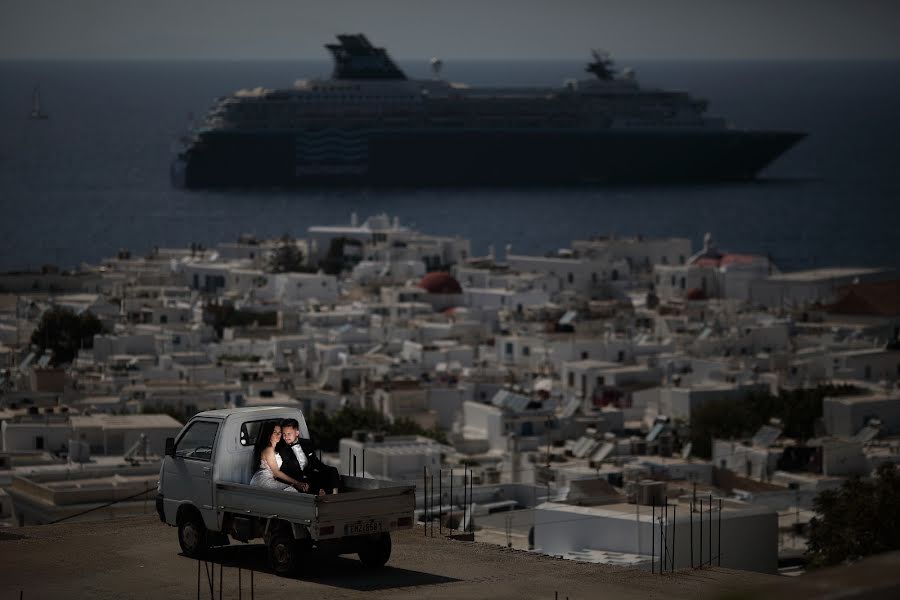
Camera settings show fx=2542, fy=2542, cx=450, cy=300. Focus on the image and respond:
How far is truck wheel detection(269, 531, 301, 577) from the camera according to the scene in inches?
332

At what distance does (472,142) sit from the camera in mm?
123062

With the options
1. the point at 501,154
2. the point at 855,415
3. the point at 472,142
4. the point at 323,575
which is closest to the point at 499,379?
the point at 855,415

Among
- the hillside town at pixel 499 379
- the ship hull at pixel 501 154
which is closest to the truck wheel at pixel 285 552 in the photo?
the hillside town at pixel 499 379

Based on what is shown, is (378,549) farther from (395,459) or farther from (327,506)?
(395,459)

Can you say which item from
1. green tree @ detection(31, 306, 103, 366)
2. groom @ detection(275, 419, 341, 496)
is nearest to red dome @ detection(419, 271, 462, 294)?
green tree @ detection(31, 306, 103, 366)

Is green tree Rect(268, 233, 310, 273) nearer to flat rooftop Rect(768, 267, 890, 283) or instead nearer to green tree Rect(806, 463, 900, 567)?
flat rooftop Rect(768, 267, 890, 283)

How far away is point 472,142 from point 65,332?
83.2 m

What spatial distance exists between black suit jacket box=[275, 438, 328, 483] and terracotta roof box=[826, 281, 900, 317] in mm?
38007

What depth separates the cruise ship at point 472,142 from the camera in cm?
12212

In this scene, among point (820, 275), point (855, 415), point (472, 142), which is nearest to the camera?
point (855, 415)

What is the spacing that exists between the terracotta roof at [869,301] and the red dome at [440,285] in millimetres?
7729

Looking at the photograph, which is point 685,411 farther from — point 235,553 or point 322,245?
point 322,245

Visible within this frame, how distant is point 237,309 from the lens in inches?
1871

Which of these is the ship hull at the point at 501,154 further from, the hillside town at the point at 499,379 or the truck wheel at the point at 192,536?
the truck wheel at the point at 192,536
